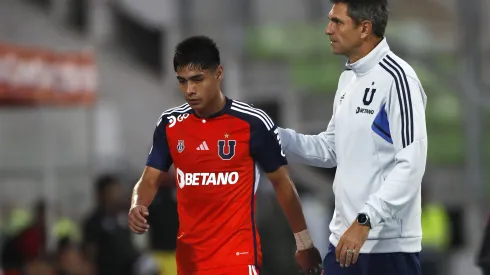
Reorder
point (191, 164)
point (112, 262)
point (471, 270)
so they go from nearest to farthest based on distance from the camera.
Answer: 1. point (191, 164)
2. point (112, 262)
3. point (471, 270)

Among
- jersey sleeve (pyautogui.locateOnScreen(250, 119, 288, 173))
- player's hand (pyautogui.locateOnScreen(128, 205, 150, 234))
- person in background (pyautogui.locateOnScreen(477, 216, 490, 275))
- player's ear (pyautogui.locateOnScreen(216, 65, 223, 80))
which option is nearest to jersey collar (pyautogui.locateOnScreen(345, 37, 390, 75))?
jersey sleeve (pyautogui.locateOnScreen(250, 119, 288, 173))

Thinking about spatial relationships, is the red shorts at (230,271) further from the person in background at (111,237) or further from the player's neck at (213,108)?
the person in background at (111,237)

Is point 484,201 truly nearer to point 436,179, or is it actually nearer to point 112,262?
point 436,179

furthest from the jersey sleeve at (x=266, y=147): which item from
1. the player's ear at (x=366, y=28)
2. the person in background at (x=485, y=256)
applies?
the person in background at (x=485, y=256)

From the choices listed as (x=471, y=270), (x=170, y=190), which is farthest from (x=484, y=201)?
(x=170, y=190)

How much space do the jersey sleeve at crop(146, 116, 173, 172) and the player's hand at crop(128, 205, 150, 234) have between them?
17.2 inches

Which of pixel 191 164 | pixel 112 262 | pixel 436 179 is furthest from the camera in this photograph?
pixel 436 179

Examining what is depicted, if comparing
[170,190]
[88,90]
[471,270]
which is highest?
[88,90]

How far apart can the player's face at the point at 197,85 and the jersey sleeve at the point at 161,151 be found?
245 mm

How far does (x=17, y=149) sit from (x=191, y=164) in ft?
48.0

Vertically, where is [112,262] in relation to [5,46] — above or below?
below

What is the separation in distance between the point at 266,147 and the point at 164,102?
1788cm

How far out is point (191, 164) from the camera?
650 centimetres

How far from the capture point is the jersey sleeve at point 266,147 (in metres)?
6.53
